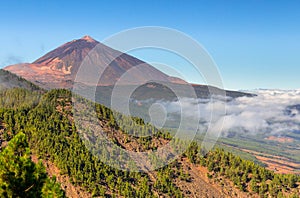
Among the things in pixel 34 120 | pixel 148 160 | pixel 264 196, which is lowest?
pixel 264 196

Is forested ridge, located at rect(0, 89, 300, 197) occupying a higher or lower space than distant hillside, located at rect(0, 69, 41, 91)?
lower

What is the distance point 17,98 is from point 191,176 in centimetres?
7929

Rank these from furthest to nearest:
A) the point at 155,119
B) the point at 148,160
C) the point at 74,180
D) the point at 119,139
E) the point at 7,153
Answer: the point at 119,139 → the point at 148,160 → the point at 74,180 → the point at 155,119 → the point at 7,153

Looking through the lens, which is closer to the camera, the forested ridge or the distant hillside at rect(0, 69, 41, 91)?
the forested ridge

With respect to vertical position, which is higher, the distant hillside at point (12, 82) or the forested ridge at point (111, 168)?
the distant hillside at point (12, 82)

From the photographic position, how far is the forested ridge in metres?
72.1

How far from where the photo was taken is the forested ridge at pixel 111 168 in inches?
2837

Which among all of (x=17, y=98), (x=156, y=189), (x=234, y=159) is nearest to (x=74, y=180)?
(x=156, y=189)

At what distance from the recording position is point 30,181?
78.0ft

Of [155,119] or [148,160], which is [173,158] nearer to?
[148,160]

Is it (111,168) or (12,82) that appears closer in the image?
(111,168)

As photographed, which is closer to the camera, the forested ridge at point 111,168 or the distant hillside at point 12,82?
the forested ridge at point 111,168

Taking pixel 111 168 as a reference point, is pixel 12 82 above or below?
above

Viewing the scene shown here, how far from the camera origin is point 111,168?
78.2m
